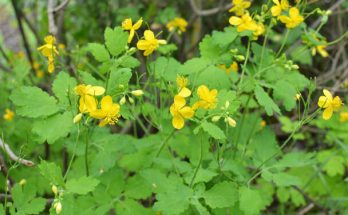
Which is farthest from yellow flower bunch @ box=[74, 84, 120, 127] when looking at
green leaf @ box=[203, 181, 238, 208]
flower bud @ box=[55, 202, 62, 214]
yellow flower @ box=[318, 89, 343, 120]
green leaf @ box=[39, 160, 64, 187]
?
yellow flower @ box=[318, 89, 343, 120]

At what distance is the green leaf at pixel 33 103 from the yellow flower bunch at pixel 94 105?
0.25 metres

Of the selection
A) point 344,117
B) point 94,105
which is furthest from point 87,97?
point 344,117

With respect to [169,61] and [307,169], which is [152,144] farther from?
[307,169]

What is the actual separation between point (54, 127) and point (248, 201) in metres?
0.84

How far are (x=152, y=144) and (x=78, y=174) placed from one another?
39 cm

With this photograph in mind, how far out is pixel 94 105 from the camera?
1.63 meters

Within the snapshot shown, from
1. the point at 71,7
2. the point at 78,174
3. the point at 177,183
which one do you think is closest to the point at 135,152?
the point at 78,174

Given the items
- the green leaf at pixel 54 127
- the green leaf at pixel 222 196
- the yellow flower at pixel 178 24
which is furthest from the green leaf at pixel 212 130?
the yellow flower at pixel 178 24

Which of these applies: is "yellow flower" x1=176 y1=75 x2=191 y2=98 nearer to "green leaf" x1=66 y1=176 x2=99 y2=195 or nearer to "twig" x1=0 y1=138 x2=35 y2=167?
"green leaf" x1=66 y1=176 x2=99 y2=195

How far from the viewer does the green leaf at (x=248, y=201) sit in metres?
1.96

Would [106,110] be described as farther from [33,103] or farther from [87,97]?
[33,103]

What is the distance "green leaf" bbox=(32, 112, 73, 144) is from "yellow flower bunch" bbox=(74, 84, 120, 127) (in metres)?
0.19

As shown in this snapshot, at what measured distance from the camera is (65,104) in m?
1.90

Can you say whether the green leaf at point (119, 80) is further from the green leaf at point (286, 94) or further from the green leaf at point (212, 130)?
the green leaf at point (286, 94)
